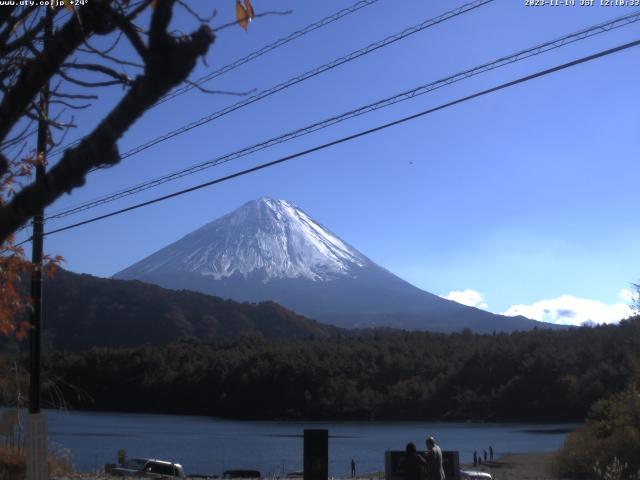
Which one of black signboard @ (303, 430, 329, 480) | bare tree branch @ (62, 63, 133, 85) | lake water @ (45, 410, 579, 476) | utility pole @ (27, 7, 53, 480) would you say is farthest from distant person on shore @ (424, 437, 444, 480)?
lake water @ (45, 410, 579, 476)

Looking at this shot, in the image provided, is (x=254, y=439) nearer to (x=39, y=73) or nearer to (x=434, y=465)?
(x=434, y=465)

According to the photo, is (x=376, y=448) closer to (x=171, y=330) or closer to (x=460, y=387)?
(x=460, y=387)

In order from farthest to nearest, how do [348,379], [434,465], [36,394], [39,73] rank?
[348,379]
[434,465]
[36,394]
[39,73]

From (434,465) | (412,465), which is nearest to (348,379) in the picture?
(412,465)

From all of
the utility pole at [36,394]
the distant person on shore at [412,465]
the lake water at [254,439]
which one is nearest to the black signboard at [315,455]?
the distant person on shore at [412,465]

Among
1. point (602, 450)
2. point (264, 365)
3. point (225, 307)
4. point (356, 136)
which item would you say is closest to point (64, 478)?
point (356, 136)

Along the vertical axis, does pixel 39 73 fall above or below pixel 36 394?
above
